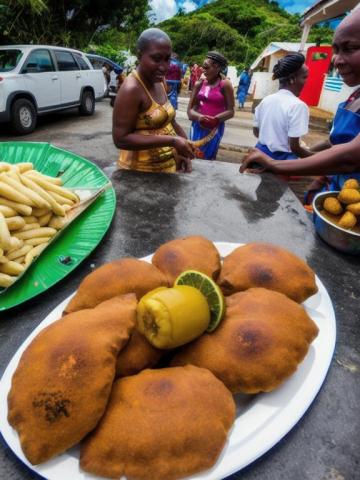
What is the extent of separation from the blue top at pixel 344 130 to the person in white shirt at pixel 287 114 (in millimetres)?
977

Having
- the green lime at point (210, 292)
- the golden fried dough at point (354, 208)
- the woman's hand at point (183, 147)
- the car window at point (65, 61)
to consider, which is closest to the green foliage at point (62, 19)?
the car window at point (65, 61)

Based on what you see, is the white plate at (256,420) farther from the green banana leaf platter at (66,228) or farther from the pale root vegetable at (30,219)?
the pale root vegetable at (30,219)

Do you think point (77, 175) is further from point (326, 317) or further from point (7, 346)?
point (326, 317)

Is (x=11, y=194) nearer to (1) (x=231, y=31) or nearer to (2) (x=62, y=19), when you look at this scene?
(2) (x=62, y=19)

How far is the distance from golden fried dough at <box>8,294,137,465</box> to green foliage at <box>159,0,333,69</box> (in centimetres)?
3915

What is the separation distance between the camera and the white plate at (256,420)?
2.21 feet

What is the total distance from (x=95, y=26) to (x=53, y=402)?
2116cm

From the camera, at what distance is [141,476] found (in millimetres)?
633

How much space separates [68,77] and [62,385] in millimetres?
10590

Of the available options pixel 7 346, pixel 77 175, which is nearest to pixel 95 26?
pixel 77 175

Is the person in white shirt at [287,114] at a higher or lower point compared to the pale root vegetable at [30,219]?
higher

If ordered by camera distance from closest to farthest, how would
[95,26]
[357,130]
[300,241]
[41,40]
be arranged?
1. [300,241]
2. [357,130]
3. [41,40]
4. [95,26]

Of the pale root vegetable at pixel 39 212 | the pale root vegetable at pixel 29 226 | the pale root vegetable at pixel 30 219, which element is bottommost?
the pale root vegetable at pixel 29 226

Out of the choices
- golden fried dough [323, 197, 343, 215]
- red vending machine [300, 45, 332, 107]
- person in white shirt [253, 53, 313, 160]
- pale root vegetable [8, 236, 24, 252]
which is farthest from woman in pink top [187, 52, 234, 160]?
red vending machine [300, 45, 332, 107]
